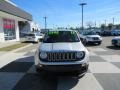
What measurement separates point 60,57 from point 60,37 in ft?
6.99

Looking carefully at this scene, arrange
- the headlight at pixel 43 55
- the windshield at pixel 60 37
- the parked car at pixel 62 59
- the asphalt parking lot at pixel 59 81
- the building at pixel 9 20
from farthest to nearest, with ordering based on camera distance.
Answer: the building at pixel 9 20 < the windshield at pixel 60 37 < the headlight at pixel 43 55 < the parked car at pixel 62 59 < the asphalt parking lot at pixel 59 81

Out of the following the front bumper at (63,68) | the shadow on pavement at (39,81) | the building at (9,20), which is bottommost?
the shadow on pavement at (39,81)

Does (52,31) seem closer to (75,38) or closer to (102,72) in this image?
(75,38)

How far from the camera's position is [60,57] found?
270 inches

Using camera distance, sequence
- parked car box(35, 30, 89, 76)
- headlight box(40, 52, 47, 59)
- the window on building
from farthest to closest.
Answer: the window on building
headlight box(40, 52, 47, 59)
parked car box(35, 30, 89, 76)

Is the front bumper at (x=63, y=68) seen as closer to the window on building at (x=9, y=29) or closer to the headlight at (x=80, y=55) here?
the headlight at (x=80, y=55)

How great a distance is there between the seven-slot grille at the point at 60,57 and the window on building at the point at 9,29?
74.4ft

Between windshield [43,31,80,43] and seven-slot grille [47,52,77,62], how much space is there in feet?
5.98

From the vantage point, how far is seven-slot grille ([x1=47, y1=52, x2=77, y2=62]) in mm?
6836

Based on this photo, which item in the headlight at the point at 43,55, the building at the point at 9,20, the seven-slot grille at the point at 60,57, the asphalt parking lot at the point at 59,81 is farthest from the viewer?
the building at the point at 9,20

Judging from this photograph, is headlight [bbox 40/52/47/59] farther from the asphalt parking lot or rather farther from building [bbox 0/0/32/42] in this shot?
building [bbox 0/0/32/42]

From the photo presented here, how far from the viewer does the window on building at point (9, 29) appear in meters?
28.8

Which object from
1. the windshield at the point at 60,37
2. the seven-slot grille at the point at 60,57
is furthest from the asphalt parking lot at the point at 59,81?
the windshield at the point at 60,37

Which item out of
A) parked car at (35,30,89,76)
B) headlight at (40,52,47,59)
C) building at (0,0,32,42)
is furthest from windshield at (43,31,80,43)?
building at (0,0,32,42)
